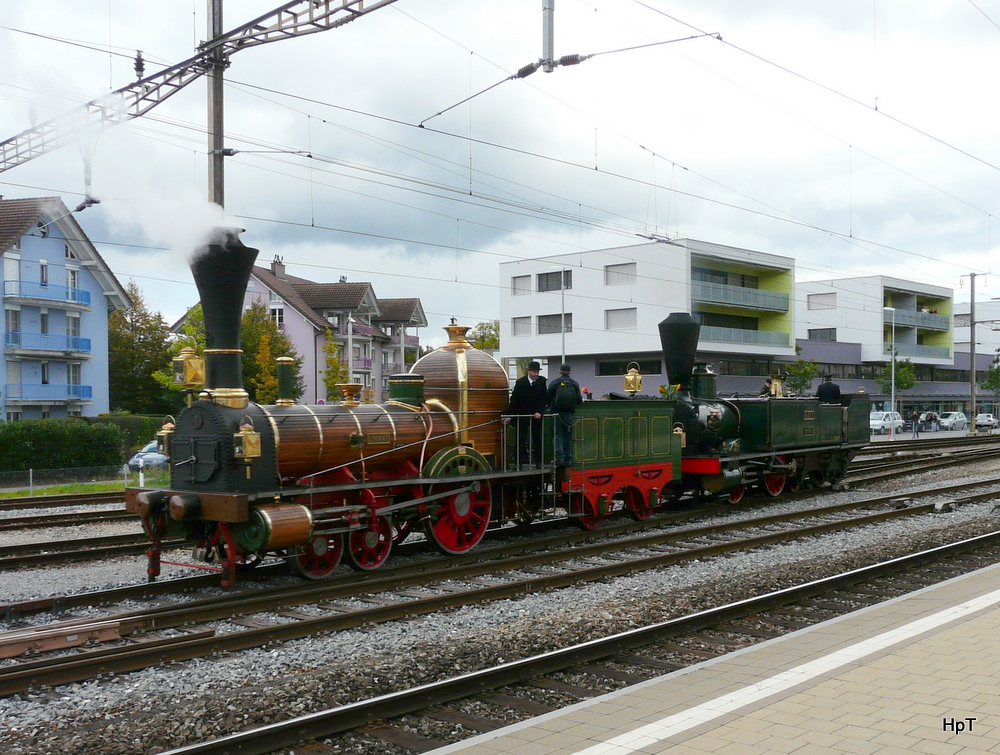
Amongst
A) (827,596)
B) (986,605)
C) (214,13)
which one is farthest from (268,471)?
(214,13)

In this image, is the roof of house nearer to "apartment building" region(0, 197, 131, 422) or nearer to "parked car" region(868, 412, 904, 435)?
"apartment building" region(0, 197, 131, 422)

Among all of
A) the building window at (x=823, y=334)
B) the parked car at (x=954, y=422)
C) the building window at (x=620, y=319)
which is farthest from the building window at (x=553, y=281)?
the parked car at (x=954, y=422)

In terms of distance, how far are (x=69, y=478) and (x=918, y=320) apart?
2220 inches

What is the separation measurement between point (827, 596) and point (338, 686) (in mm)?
5526

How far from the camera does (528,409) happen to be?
1259 centimetres

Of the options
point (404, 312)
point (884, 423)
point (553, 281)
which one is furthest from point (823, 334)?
point (404, 312)

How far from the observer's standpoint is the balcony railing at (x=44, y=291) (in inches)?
1405

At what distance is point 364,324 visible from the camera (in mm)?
53875

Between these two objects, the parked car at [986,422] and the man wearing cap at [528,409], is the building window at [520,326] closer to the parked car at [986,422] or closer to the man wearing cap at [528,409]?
the parked car at [986,422]

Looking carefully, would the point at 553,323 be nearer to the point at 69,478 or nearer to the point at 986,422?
the point at 69,478

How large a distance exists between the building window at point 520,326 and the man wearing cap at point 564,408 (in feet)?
121

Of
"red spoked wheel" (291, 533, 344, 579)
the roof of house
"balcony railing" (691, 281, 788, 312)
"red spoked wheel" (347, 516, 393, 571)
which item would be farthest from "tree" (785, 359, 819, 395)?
"red spoked wheel" (291, 533, 344, 579)

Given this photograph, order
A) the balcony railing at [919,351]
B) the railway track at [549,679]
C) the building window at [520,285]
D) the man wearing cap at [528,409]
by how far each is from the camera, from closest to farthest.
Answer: the railway track at [549,679], the man wearing cap at [528,409], the building window at [520,285], the balcony railing at [919,351]

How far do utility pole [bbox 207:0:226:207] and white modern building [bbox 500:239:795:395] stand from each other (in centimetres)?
3134
